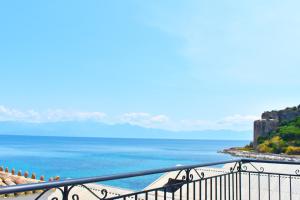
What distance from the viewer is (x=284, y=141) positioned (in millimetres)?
45312

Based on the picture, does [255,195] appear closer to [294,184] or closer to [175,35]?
[294,184]

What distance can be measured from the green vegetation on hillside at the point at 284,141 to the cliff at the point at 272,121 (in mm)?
2143

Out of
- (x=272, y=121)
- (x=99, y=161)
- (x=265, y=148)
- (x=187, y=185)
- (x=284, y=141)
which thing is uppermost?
(x=272, y=121)

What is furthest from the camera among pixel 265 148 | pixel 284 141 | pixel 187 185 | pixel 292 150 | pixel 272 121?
pixel 272 121

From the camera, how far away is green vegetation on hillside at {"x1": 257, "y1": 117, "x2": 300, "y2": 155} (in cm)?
4301

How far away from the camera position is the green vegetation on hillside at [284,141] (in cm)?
4301

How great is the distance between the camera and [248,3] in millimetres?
9148

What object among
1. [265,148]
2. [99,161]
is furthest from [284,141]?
[99,161]

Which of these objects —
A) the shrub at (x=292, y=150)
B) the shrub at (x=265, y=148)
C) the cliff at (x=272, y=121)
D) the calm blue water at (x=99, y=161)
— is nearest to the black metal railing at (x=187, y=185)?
the calm blue water at (x=99, y=161)

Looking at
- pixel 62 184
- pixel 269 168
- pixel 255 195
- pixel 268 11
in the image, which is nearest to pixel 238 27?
pixel 268 11

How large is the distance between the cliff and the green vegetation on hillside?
214cm

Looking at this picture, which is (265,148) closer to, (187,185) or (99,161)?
(99,161)

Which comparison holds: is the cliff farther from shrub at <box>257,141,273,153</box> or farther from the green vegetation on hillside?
shrub at <box>257,141,273,153</box>

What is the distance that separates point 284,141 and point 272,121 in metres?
9.52
